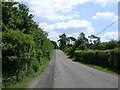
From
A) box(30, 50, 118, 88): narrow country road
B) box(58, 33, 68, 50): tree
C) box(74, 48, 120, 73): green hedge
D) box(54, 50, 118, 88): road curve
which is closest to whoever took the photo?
box(54, 50, 118, 88): road curve

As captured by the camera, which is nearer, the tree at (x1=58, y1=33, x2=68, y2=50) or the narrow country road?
the narrow country road

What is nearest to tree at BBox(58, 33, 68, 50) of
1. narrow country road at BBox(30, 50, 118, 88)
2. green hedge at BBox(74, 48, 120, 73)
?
green hedge at BBox(74, 48, 120, 73)

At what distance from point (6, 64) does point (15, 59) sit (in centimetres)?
104

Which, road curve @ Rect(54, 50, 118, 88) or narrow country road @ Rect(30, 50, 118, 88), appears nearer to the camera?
road curve @ Rect(54, 50, 118, 88)

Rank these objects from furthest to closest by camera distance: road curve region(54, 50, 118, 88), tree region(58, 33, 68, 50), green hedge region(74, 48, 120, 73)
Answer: tree region(58, 33, 68, 50)
green hedge region(74, 48, 120, 73)
road curve region(54, 50, 118, 88)

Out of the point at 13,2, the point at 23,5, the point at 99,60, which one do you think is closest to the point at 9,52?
the point at 13,2

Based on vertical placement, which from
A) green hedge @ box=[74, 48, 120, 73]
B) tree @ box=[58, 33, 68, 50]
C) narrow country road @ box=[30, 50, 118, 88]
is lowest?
narrow country road @ box=[30, 50, 118, 88]

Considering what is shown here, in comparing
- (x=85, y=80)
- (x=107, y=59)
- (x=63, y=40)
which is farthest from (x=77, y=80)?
(x=63, y=40)

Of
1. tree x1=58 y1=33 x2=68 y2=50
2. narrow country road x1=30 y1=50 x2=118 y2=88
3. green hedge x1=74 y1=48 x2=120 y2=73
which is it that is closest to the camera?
narrow country road x1=30 y1=50 x2=118 y2=88

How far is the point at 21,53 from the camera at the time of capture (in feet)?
39.7

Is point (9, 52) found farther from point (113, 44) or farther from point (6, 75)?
point (113, 44)

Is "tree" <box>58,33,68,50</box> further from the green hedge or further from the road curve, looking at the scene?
the road curve

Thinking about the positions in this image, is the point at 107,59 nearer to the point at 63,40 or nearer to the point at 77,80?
the point at 77,80

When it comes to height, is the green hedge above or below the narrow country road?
above
